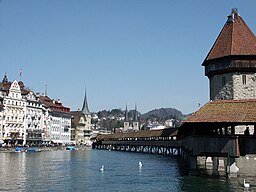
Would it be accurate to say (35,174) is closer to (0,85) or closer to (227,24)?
(227,24)

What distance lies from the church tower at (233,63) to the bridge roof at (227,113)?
31.0 ft

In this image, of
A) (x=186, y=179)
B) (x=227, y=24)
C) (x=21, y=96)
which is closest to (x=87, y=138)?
(x=21, y=96)

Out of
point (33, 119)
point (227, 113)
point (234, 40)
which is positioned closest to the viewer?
point (227, 113)

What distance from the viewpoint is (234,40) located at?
124 ft

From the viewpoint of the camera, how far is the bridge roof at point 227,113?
83.2 feet

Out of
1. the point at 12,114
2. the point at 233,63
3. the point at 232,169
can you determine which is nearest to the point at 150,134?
the point at 12,114

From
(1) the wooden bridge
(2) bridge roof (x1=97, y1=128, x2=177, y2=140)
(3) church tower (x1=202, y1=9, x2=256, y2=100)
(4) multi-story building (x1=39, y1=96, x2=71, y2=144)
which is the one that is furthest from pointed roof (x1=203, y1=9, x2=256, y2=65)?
(4) multi-story building (x1=39, y1=96, x2=71, y2=144)

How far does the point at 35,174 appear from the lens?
32.1m

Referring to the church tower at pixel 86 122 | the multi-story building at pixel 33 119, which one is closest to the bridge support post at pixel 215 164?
the multi-story building at pixel 33 119

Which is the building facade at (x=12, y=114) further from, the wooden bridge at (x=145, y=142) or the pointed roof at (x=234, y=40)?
the pointed roof at (x=234, y=40)

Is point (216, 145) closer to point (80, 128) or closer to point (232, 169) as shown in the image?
point (232, 169)

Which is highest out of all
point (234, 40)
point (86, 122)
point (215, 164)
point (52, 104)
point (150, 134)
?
point (52, 104)

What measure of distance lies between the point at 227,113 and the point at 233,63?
446 inches

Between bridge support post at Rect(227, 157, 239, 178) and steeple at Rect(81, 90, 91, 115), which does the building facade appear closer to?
steeple at Rect(81, 90, 91, 115)
